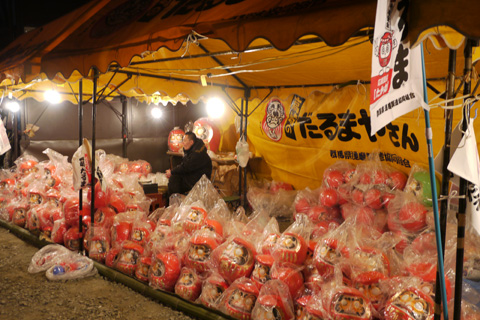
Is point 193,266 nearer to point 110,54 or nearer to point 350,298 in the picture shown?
point 350,298

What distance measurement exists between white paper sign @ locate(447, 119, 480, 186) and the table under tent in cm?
16

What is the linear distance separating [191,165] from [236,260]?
14.8 feet

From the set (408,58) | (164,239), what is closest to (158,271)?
(164,239)

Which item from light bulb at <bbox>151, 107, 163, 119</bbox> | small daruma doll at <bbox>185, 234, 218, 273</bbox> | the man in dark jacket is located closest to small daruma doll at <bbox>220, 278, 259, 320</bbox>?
small daruma doll at <bbox>185, 234, 218, 273</bbox>

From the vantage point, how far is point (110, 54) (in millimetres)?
4922

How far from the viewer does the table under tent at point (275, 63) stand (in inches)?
113

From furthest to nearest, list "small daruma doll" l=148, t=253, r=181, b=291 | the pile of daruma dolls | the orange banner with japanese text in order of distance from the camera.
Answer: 1. the orange banner with japanese text
2. "small daruma doll" l=148, t=253, r=181, b=291
3. the pile of daruma dolls

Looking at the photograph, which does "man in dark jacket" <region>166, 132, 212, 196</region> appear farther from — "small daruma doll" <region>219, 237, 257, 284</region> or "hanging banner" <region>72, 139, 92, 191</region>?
"small daruma doll" <region>219, 237, 257, 284</region>

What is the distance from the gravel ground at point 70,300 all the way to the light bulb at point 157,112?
9966 mm

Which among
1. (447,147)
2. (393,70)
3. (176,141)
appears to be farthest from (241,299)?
(176,141)

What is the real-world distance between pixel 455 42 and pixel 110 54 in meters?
4.08

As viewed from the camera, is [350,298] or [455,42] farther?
[350,298]

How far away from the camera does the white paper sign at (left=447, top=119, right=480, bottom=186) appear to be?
2.29 metres

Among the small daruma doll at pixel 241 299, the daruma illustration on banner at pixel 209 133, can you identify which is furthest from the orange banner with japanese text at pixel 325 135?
the small daruma doll at pixel 241 299
